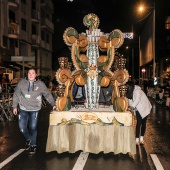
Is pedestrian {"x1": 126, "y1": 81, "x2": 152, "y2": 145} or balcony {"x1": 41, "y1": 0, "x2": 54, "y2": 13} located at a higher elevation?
balcony {"x1": 41, "y1": 0, "x2": 54, "y2": 13}

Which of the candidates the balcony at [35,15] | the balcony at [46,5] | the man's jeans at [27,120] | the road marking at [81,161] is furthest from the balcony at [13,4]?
the road marking at [81,161]

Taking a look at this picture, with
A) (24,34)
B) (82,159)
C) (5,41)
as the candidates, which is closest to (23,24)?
(24,34)

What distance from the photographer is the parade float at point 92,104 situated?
6.30 m

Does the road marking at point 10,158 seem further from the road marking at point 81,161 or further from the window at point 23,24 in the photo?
the window at point 23,24

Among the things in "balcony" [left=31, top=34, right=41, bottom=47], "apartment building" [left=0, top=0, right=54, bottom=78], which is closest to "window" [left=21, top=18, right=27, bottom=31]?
"apartment building" [left=0, top=0, right=54, bottom=78]

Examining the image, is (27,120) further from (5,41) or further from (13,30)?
(13,30)

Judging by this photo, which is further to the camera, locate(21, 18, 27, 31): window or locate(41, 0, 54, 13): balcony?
locate(41, 0, 54, 13): balcony

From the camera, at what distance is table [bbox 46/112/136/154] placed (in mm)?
6258

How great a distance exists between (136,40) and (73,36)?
66.3 metres

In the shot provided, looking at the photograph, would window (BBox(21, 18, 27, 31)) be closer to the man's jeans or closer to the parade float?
the parade float

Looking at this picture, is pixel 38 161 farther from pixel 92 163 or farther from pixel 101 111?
pixel 101 111

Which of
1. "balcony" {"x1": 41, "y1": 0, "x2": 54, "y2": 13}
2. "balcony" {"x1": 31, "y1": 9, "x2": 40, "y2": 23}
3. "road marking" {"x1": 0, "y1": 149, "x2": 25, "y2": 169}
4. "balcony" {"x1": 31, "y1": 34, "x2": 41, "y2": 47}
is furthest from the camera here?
"balcony" {"x1": 41, "y1": 0, "x2": 54, "y2": 13}

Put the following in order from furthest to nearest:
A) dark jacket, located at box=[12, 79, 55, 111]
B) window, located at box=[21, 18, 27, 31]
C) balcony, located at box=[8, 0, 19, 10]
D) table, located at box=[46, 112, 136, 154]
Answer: window, located at box=[21, 18, 27, 31] → balcony, located at box=[8, 0, 19, 10] → dark jacket, located at box=[12, 79, 55, 111] → table, located at box=[46, 112, 136, 154]

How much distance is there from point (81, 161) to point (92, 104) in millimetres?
1517
